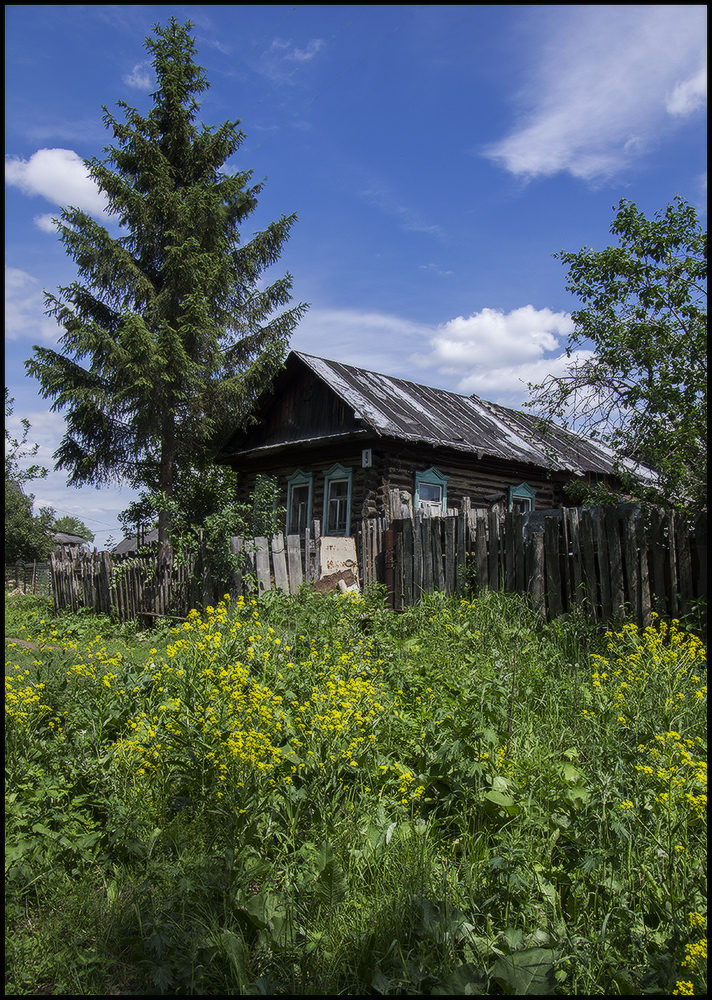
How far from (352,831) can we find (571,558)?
4483 millimetres

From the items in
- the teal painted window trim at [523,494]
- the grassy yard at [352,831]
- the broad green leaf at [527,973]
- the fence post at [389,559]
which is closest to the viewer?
the broad green leaf at [527,973]

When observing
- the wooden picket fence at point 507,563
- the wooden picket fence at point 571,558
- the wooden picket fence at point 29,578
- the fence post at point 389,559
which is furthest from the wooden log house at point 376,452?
the wooden picket fence at point 29,578

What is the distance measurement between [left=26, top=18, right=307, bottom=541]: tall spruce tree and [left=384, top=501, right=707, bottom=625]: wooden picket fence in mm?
9708

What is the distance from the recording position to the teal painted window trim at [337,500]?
14844mm

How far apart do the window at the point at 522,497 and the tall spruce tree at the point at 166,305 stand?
7186 mm

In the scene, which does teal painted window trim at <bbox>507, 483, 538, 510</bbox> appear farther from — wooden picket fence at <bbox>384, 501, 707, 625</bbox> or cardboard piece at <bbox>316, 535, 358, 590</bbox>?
wooden picket fence at <bbox>384, 501, 707, 625</bbox>

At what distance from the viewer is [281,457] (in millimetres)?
16984

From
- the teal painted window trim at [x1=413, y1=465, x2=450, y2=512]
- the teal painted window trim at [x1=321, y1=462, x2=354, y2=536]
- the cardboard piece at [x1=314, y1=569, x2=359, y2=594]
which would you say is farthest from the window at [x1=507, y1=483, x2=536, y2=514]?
the cardboard piece at [x1=314, y1=569, x2=359, y2=594]

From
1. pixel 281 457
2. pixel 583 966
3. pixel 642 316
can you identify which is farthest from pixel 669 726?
pixel 281 457

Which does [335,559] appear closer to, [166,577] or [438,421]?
[166,577]

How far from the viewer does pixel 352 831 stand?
9.74ft

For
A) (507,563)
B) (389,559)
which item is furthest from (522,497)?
(507,563)

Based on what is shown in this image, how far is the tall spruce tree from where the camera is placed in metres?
16.2

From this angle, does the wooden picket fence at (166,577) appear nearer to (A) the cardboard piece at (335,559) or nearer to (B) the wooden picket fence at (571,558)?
(A) the cardboard piece at (335,559)
